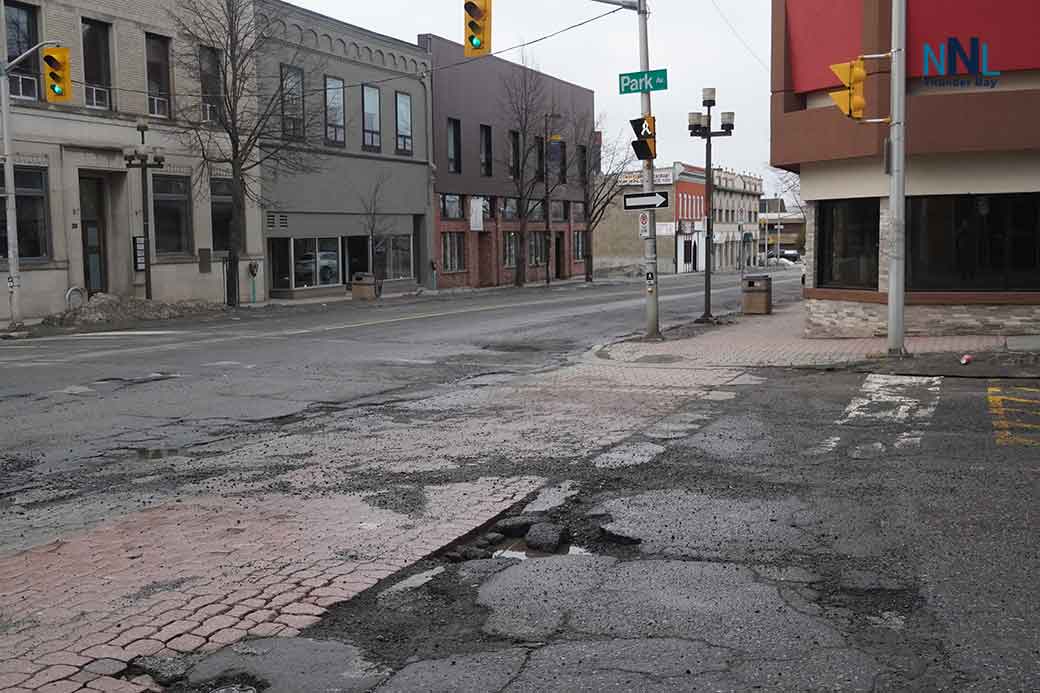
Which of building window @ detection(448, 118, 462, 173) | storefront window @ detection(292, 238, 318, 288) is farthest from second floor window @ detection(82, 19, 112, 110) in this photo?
building window @ detection(448, 118, 462, 173)

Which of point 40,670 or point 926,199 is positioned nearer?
point 40,670

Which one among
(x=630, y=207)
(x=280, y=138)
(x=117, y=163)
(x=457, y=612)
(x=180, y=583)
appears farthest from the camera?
(x=280, y=138)

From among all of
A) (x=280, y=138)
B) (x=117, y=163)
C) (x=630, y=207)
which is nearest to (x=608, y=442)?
(x=630, y=207)

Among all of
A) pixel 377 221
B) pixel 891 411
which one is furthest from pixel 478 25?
pixel 377 221

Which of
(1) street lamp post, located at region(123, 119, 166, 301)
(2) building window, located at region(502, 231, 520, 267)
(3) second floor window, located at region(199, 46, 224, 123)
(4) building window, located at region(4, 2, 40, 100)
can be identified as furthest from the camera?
(2) building window, located at region(502, 231, 520, 267)

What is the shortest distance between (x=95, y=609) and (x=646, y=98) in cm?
1570

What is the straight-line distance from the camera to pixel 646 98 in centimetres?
1909

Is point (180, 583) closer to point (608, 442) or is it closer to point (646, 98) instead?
point (608, 442)

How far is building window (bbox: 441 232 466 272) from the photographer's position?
1884 inches

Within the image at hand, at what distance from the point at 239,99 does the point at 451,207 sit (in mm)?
16431

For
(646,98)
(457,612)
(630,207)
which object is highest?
(646,98)

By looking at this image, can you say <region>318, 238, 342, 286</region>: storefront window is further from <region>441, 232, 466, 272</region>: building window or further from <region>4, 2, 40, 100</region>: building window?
<region>4, 2, 40, 100</region>: building window

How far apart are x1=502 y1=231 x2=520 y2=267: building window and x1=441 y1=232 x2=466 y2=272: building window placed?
12.5 feet

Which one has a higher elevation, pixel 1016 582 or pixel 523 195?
pixel 523 195
